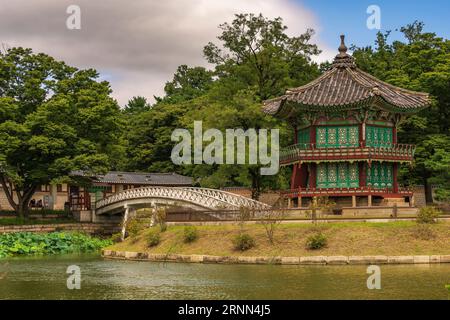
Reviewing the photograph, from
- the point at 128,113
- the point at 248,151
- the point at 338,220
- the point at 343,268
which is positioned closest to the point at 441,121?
the point at 248,151

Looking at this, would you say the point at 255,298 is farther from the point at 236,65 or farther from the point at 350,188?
the point at 236,65

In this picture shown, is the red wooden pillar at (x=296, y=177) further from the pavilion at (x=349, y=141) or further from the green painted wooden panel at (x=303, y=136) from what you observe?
the green painted wooden panel at (x=303, y=136)

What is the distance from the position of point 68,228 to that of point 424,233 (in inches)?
1497

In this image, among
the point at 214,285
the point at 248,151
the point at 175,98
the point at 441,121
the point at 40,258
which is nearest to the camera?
the point at 214,285

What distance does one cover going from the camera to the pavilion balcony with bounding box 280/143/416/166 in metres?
54.8

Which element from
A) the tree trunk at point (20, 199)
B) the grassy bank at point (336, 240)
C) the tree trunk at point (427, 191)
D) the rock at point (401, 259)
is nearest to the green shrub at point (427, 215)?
the grassy bank at point (336, 240)

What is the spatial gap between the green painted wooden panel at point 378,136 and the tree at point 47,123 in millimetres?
24606

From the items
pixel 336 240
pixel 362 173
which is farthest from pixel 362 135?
pixel 336 240

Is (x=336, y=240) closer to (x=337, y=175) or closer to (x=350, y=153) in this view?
(x=350, y=153)

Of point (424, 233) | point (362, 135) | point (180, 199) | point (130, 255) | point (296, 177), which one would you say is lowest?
point (130, 255)

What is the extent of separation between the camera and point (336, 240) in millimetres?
40000

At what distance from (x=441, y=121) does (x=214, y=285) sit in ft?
142

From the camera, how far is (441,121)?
67.1 m

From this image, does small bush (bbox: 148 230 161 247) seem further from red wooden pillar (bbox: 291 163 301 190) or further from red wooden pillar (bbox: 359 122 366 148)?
red wooden pillar (bbox: 359 122 366 148)
